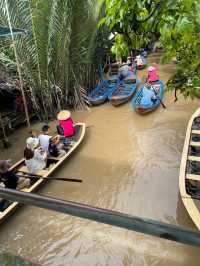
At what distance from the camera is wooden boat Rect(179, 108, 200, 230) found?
154 inches

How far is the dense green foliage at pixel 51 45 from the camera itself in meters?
7.71

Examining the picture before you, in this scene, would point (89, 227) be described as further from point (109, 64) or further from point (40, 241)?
point (109, 64)

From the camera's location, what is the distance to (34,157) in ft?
19.4

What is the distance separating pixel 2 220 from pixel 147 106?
→ 568 cm

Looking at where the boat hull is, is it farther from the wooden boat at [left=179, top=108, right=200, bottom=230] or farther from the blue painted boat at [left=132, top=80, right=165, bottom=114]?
the wooden boat at [left=179, top=108, right=200, bottom=230]

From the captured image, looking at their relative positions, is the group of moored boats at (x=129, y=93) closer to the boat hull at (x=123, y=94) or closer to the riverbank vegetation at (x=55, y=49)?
the boat hull at (x=123, y=94)

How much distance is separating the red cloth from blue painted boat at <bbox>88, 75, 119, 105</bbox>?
294 centimetres

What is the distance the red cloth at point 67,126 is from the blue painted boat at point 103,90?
2.94 meters

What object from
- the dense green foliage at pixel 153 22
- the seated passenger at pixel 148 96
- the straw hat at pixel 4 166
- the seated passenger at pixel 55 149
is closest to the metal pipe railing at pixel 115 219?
the dense green foliage at pixel 153 22

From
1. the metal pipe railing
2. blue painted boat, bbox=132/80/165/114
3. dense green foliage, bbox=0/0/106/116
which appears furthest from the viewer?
blue painted boat, bbox=132/80/165/114

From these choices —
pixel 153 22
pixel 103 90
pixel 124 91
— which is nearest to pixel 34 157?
pixel 153 22

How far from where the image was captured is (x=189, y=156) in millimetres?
5207

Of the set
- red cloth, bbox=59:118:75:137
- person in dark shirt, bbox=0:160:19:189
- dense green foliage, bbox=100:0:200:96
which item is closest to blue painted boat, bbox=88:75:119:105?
red cloth, bbox=59:118:75:137

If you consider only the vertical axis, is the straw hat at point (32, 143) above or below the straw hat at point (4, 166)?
below
